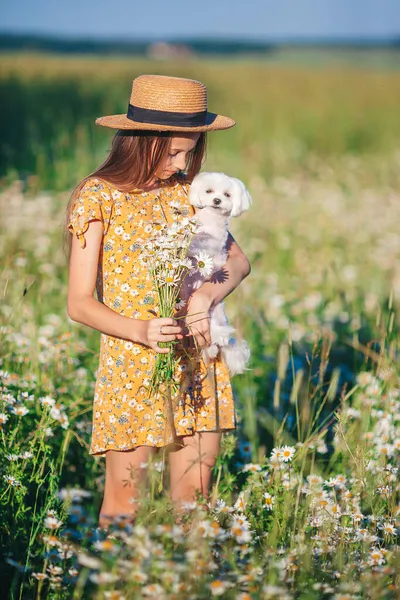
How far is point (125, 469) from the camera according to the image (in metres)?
2.69

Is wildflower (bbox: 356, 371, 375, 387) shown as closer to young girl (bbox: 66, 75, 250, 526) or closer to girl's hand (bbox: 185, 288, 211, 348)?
young girl (bbox: 66, 75, 250, 526)

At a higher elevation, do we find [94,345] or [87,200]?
[87,200]

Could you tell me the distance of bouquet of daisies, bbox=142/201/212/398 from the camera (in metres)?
2.37

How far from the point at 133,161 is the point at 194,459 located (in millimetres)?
1073

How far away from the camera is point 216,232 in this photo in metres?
2.83

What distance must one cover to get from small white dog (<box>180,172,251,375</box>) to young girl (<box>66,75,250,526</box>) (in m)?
0.07

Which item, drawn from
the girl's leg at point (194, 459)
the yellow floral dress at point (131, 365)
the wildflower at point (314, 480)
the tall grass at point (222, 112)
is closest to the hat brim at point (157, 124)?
the yellow floral dress at point (131, 365)

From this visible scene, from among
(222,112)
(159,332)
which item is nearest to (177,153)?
(159,332)

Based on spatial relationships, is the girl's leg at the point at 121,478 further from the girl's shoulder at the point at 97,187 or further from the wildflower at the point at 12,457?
the girl's shoulder at the point at 97,187

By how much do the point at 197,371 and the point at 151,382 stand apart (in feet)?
0.75

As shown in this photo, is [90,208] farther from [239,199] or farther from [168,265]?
[239,199]

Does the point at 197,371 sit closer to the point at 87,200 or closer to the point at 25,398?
the point at 87,200

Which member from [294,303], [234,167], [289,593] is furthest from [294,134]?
A: [289,593]

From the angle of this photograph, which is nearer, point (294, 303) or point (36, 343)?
point (36, 343)
